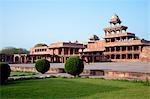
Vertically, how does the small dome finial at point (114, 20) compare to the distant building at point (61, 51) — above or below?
above

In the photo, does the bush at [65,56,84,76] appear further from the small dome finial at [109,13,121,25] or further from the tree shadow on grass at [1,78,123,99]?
the small dome finial at [109,13,121,25]

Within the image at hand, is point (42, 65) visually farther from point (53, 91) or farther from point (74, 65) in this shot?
point (53, 91)

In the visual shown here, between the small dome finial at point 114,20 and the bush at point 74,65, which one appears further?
the small dome finial at point 114,20

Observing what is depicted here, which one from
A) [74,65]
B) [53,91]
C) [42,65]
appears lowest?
[53,91]

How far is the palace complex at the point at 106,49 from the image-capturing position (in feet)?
141

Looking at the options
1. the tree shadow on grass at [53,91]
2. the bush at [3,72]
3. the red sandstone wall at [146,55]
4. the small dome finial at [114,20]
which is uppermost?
the small dome finial at [114,20]

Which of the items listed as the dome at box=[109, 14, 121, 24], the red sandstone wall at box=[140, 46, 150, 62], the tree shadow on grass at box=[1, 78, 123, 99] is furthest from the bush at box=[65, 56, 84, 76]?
the dome at box=[109, 14, 121, 24]

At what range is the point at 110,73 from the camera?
2097cm

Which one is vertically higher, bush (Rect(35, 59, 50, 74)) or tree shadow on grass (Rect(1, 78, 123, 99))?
bush (Rect(35, 59, 50, 74))

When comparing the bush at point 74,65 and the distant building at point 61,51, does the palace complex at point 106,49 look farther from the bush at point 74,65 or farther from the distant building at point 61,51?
the bush at point 74,65

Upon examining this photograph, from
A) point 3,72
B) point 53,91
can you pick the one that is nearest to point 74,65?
point 3,72

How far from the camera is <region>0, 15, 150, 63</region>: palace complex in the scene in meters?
43.0

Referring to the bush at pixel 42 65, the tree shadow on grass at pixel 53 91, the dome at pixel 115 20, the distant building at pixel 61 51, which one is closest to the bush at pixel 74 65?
the bush at pixel 42 65

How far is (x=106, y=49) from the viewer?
48125 millimetres
